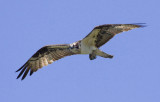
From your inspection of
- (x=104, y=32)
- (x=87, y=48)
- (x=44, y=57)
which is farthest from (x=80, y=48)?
(x=44, y=57)

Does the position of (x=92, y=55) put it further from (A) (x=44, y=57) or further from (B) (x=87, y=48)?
(A) (x=44, y=57)

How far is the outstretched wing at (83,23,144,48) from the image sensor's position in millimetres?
17172

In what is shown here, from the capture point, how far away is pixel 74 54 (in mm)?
18766

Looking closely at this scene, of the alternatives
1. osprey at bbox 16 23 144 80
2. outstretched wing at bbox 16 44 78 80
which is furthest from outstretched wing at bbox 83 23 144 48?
outstretched wing at bbox 16 44 78 80

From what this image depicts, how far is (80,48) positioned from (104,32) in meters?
1.25

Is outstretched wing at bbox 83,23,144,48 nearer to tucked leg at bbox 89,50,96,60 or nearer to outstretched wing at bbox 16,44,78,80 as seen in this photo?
tucked leg at bbox 89,50,96,60

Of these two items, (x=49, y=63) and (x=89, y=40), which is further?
(x=49, y=63)

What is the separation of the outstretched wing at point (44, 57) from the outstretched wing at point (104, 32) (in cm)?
157

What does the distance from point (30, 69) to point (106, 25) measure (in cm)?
416

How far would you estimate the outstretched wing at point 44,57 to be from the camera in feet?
62.7

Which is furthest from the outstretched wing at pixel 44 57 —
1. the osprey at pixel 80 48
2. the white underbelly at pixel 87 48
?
the white underbelly at pixel 87 48

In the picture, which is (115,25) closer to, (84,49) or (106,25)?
(106,25)

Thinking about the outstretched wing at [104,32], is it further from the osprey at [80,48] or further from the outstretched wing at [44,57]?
the outstretched wing at [44,57]

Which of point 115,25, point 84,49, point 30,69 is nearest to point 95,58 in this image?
point 84,49
